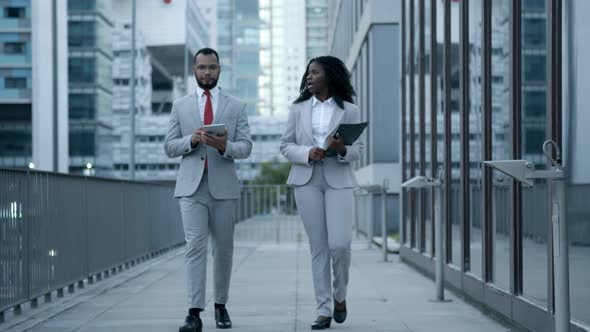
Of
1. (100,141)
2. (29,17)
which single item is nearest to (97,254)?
(29,17)

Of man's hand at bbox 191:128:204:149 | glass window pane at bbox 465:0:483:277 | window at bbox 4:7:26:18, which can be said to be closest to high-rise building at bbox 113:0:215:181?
window at bbox 4:7:26:18

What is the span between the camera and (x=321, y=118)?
27.5 ft

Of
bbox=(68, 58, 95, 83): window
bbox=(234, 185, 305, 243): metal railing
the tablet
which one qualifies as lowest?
bbox=(234, 185, 305, 243): metal railing

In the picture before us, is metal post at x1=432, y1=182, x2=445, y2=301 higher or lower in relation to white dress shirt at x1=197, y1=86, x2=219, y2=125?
lower

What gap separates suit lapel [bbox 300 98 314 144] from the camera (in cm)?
834

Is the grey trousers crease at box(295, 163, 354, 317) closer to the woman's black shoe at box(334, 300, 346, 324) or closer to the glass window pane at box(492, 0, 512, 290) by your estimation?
the woman's black shoe at box(334, 300, 346, 324)

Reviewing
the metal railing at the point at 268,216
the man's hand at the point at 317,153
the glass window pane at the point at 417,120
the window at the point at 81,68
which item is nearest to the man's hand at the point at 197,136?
the man's hand at the point at 317,153

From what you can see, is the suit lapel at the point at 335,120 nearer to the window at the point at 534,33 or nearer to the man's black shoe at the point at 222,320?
the window at the point at 534,33

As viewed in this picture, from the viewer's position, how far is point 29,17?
263ft

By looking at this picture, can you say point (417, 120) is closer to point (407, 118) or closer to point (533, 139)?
point (407, 118)

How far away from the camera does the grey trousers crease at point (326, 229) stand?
809cm

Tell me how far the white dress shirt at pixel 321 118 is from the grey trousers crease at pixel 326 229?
0.90ft

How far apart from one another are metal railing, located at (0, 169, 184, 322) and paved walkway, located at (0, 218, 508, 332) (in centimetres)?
23

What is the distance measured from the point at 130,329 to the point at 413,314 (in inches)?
96.5
